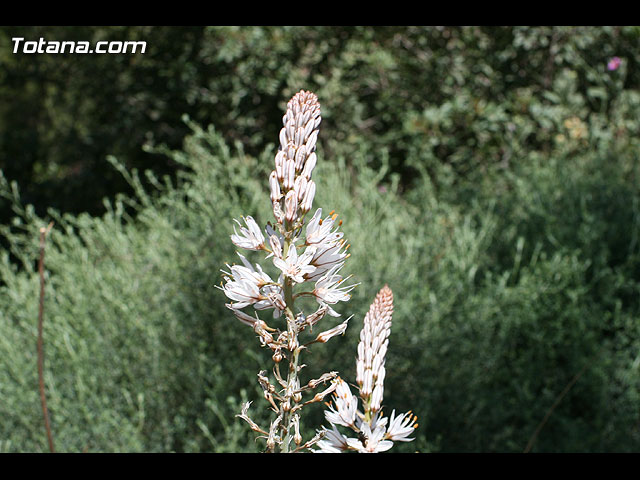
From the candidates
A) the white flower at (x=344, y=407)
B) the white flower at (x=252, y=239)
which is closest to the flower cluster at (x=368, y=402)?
the white flower at (x=344, y=407)

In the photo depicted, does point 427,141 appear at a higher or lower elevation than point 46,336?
higher

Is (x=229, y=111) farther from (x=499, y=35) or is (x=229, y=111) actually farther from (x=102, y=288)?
(x=102, y=288)

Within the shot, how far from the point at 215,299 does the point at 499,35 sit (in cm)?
372

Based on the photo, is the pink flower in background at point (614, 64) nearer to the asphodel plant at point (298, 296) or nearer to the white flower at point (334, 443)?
the asphodel plant at point (298, 296)

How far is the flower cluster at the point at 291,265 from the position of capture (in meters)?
0.98

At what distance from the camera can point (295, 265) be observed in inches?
39.4

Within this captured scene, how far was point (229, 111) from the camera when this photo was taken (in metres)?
5.73

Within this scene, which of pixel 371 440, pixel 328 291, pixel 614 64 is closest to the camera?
pixel 371 440

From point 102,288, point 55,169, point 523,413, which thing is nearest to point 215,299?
point 102,288

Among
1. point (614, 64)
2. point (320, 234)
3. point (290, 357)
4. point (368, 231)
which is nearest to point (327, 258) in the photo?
point (320, 234)

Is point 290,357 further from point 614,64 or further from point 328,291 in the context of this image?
point 614,64

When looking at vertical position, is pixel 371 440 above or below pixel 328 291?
below

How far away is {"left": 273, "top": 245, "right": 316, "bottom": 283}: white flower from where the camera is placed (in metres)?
0.98

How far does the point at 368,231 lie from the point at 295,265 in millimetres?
2596
